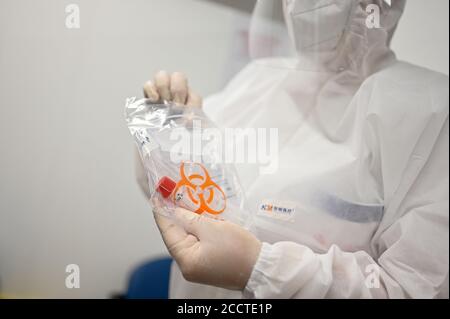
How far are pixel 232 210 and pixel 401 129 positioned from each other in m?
0.30

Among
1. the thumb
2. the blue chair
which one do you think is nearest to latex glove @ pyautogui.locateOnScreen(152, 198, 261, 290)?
the thumb

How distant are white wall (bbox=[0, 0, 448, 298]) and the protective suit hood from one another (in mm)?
89

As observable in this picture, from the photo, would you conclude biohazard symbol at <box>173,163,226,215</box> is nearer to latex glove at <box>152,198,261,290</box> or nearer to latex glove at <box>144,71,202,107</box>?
latex glove at <box>152,198,261,290</box>

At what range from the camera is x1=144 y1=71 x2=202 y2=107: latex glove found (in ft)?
2.23

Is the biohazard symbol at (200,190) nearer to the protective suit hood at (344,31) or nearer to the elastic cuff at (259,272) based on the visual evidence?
the elastic cuff at (259,272)

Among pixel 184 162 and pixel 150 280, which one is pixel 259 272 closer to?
pixel 184 162

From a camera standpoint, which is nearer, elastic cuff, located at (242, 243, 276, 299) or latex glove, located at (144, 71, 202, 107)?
elastic cuff, located at (242, 243, 276, 299)

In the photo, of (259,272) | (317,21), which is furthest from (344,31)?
(259,272)

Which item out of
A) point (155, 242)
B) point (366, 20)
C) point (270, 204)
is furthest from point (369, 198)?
point (155, 242)

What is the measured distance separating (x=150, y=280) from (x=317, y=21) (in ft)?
3.26

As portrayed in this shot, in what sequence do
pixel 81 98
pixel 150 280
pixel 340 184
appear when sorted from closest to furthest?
pixel 340 184 → pixel 81 98 → pixel 150 280

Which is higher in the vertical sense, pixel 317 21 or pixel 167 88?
pixel 317 21

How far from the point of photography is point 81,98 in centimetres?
83
